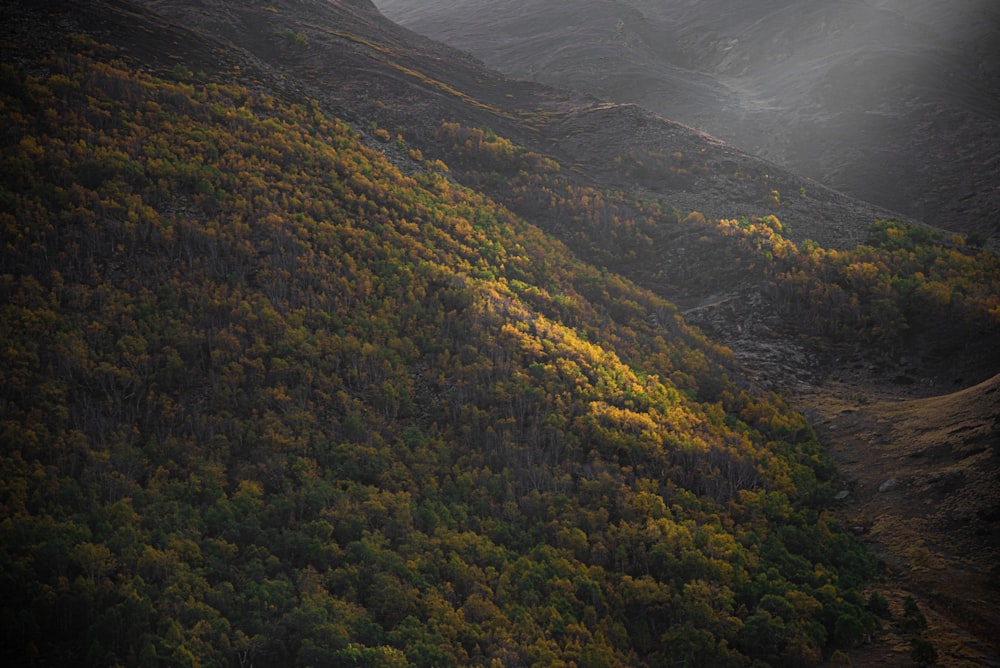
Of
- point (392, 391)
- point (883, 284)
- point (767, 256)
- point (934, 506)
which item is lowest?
point (392, 391)

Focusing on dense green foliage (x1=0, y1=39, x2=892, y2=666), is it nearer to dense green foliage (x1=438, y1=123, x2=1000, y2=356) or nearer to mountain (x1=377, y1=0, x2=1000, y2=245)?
dense green foliage (x1=438, y1=123, x2=1000, y2=356)

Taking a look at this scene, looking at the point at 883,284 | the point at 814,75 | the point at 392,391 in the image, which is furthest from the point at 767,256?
the point at 814,75

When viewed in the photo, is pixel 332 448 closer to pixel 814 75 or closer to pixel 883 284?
pixel 883 284

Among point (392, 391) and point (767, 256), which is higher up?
point (767, 256)

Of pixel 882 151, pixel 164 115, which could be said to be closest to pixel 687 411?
pixel 164 115

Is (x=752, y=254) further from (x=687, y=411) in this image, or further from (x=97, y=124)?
(x=97, y=124)

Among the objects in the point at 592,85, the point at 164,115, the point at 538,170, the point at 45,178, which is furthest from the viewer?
the point at 592,85
